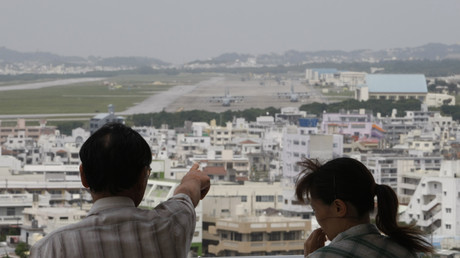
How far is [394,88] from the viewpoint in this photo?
20703 millimetres

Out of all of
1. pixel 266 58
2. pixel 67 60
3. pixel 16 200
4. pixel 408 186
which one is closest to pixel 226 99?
pixel 266 58

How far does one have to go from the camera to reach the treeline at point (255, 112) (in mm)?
18328

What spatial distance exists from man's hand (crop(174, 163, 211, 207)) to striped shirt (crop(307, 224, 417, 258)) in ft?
0.34

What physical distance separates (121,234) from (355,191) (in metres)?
0.21

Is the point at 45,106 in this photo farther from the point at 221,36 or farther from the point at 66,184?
the point at 66,184

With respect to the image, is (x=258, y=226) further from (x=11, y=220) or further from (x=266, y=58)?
(x=266, y=58)

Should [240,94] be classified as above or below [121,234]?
below

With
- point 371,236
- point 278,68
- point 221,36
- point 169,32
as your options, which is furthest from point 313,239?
point 278,68

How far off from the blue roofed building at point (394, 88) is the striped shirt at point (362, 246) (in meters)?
19.1

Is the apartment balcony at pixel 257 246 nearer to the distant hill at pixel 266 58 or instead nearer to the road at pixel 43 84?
the distant hill at pixel 266 58

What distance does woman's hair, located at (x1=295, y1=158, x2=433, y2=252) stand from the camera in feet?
2.61

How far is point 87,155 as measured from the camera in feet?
2.39

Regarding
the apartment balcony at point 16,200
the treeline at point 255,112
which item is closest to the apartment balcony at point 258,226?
the apartment balcony at point 16,200

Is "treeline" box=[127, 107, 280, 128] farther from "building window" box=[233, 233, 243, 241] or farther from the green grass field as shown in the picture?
"building window" box=[233, 233, 243, 241]
